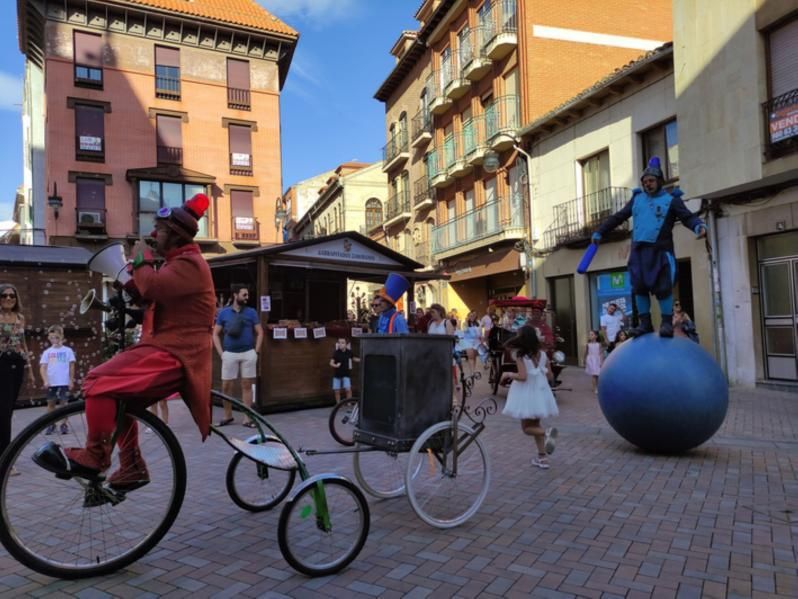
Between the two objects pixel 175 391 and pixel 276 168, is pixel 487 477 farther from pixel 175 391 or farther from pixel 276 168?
pixel 276 168

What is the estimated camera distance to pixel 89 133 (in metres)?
27.7

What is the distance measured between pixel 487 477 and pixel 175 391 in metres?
2.37

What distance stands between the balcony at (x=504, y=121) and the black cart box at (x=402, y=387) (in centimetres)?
1777

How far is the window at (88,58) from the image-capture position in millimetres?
27781

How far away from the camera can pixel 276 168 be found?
31.9 m

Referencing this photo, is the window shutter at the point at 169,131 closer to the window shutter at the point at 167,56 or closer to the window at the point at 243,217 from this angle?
Answer: the window shutter at the point at 167,56

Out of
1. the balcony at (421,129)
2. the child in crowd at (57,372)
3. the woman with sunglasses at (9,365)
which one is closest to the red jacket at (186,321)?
the woman with sunglasses at (9,365)

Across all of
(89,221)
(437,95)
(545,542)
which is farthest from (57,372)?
(437,95)

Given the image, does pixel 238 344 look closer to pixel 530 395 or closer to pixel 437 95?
pixel 530 395

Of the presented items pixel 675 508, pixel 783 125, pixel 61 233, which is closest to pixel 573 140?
pixel 783 125

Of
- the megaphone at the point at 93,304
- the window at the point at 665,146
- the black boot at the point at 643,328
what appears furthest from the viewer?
the window at the point at 665,146

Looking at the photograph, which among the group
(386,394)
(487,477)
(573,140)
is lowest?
(487,477)

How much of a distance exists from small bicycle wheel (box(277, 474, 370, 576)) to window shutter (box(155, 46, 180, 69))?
3130 cm

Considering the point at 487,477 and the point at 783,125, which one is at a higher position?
the point at 783,125
